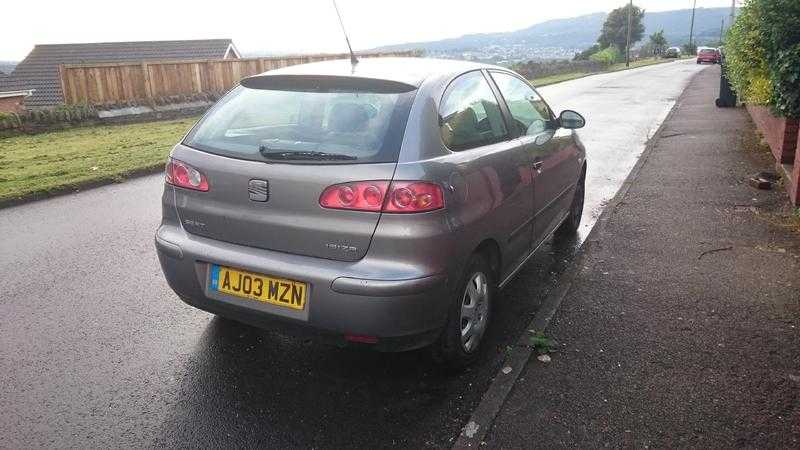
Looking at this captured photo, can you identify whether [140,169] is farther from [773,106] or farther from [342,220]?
[773,106]

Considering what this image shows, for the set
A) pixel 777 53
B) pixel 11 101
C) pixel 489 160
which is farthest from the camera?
pixel 11 101

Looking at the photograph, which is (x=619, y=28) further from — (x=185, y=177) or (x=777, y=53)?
(x=185, y=177)

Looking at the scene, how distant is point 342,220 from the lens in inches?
112

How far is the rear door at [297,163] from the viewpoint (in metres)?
2.87

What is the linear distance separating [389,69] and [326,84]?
404mm

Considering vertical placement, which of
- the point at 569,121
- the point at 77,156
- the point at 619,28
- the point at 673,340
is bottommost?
the point at 673,340

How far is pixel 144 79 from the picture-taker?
57.6 feet

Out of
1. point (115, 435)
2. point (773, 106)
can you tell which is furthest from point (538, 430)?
point (773, 106)

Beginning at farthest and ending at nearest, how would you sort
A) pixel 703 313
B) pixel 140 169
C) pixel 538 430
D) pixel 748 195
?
1. pixel 140 169
2. pixel 748 195
3. pixel 703 313
4. pixel 538 430

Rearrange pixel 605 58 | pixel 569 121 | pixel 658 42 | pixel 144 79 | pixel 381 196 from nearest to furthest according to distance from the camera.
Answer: pixel 381 196
pixel 569 121
pixel 144 79
pixel 605 58
pixel 658 42

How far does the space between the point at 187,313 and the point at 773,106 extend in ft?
24.8

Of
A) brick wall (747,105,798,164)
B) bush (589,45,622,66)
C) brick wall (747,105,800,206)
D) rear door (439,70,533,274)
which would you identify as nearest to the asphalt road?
rear door (439,70,533,274)

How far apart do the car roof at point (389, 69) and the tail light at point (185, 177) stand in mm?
746

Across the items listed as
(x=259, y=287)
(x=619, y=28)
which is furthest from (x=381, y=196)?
(x=619, y=28)
